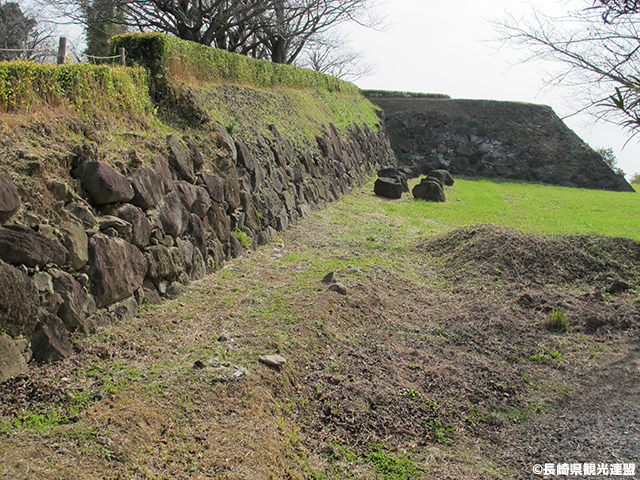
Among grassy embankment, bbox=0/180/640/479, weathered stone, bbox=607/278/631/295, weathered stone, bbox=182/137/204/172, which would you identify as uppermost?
weathered stone, bbox=182/137/204/172

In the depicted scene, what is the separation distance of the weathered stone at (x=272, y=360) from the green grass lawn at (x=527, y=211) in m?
8.24

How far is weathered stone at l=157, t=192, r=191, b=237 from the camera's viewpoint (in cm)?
648

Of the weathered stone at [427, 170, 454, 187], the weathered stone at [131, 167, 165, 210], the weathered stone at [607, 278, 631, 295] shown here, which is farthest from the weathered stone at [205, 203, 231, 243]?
the weathered stone at [427, 170, 454, 187]

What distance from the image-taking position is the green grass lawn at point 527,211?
42.7 ft

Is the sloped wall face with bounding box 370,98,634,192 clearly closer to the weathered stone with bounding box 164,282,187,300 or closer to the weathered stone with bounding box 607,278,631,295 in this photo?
the weathered stone with bounding box 607,278,631,295

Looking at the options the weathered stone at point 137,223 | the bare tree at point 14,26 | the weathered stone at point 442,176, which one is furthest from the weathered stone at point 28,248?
the bare tree at point 14,26

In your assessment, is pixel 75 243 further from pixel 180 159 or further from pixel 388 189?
pixel 388 189

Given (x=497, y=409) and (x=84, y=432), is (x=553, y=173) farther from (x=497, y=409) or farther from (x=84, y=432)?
(x=84, y=432)

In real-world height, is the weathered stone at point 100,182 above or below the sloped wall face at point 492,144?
below

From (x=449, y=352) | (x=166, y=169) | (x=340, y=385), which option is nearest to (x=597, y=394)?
(x=449, y=352)

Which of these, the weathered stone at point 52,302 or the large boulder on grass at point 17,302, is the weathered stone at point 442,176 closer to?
the weathered stone at point 52,302

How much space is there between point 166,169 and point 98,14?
58.5 feet

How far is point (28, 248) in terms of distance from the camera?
13.9ft

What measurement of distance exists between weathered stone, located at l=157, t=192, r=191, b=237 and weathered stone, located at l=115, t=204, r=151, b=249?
16.0 inches
